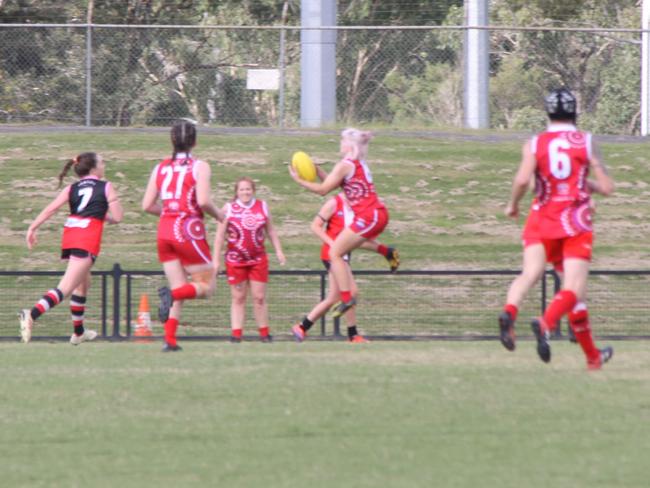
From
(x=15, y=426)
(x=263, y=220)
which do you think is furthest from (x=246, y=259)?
(x=15, y=426)

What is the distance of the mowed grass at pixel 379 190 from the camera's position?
23984 millimetres

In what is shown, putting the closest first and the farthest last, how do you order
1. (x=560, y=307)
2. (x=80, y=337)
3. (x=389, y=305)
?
1. (x=560, y=307)
2. (x=80, y=337)
3. (x=389, y=305)

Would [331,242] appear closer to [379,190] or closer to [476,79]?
[379,190]

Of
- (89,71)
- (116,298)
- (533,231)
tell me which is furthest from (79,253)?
(89,71)

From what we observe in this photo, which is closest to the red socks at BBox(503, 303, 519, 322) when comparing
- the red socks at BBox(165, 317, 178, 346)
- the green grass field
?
the green grass field

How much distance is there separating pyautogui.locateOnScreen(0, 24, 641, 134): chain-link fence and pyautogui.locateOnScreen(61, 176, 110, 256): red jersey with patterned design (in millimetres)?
17053

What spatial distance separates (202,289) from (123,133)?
19.0 metres

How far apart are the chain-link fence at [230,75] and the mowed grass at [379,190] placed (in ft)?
3.96

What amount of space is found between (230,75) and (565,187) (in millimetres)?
22664

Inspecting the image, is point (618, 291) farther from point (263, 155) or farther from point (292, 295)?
point (263, 155)

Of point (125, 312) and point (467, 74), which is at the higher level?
point (467, 74)

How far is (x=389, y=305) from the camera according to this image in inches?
822

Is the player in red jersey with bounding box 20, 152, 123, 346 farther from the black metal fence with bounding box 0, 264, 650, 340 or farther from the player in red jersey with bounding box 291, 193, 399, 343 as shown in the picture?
the black metal fence with bounding box 0, 264, 650, 340

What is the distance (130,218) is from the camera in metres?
25.6
